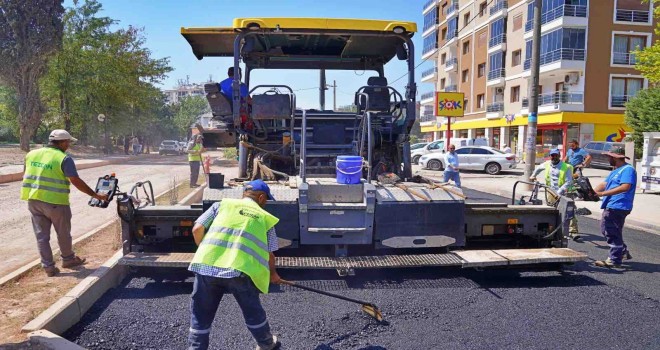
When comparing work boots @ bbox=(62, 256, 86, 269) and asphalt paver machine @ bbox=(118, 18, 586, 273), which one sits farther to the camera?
work boots @ bbox=(62, 256, 86, 269)

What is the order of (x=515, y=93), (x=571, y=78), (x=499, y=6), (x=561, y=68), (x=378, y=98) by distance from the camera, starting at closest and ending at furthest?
(x=378, y=98) < (x=561, y=68) < (x=571, y=78) < (x=515, y=93) < (x=499, y=6)

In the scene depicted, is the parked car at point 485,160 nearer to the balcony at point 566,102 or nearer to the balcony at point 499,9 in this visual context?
the balcony at point 566,102

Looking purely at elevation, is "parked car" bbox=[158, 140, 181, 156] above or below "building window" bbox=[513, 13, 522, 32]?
below

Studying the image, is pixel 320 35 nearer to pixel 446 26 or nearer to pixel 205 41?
pixel 205 41

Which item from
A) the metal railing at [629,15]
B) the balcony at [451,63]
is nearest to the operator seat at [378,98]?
the metal railing at [629,15]

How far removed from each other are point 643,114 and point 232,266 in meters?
26.4

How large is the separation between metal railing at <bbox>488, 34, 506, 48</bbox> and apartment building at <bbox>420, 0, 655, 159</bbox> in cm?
7

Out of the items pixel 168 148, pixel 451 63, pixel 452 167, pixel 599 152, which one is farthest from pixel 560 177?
pixel 451 63

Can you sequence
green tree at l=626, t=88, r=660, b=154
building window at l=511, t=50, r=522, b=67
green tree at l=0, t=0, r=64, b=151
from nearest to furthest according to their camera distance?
green tree at l=0, t=0, r=64, b=151, green tree at l=626, t=88, r=660, b=154, building window at l=511, t=50, r=522, b=67

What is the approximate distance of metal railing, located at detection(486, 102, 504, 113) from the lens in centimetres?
3956

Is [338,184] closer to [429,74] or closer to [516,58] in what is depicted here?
[516,58]

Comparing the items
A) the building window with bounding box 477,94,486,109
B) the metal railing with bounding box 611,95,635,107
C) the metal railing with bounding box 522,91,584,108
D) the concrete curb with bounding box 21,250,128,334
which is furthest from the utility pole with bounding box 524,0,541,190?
the building window with bounding box 477,94,486,109

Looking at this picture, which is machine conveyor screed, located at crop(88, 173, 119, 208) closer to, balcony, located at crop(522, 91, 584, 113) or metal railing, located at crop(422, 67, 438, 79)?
balcony, located at crop(522, 91, 584, 113)

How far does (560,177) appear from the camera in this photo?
27.0 feet
